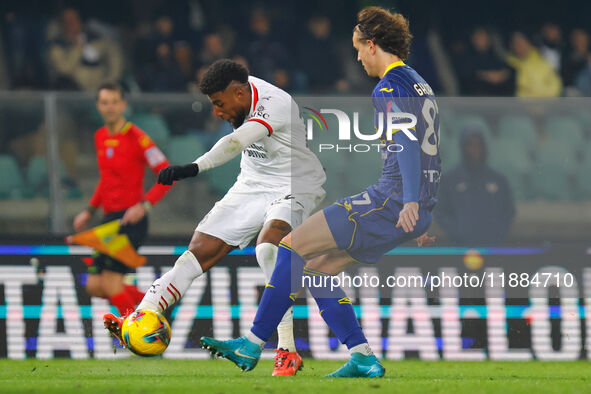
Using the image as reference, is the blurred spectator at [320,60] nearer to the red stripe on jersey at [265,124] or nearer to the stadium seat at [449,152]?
the stadium seat at [449,152]

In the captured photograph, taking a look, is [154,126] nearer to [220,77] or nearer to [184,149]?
[184,149]

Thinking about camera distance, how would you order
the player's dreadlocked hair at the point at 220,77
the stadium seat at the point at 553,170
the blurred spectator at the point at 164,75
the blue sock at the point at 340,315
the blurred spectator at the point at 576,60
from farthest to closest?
the blurred spectator at the point at 576,60, the blurred spectator at the point at 164,75, the stadium seat at the point at 553,170, the player's dreadlocked hair at the point at 220,77, the blue sock at the point at 340,315

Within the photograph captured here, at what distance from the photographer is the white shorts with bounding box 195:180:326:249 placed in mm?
6535

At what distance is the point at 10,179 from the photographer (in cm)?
809

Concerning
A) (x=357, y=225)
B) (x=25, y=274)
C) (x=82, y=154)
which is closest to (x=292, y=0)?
(x=82, y=154)

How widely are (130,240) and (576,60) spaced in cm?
601

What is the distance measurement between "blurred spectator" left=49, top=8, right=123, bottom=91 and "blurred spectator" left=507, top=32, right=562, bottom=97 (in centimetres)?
442

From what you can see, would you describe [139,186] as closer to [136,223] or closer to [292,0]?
[136,223]

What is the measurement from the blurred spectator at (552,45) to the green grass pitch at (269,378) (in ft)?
16.7

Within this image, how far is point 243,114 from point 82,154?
7.13ft

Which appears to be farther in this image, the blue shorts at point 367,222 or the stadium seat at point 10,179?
the stadium seat at point 10,179

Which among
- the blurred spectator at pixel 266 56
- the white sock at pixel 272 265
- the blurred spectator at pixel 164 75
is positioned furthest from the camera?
the blurred spectator at pixel 164 75

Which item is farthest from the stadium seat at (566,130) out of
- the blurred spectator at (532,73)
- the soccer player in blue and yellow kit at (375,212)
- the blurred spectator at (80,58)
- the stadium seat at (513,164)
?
the blurred spectator at (80,58)

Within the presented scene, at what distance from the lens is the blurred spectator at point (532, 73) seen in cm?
1129
